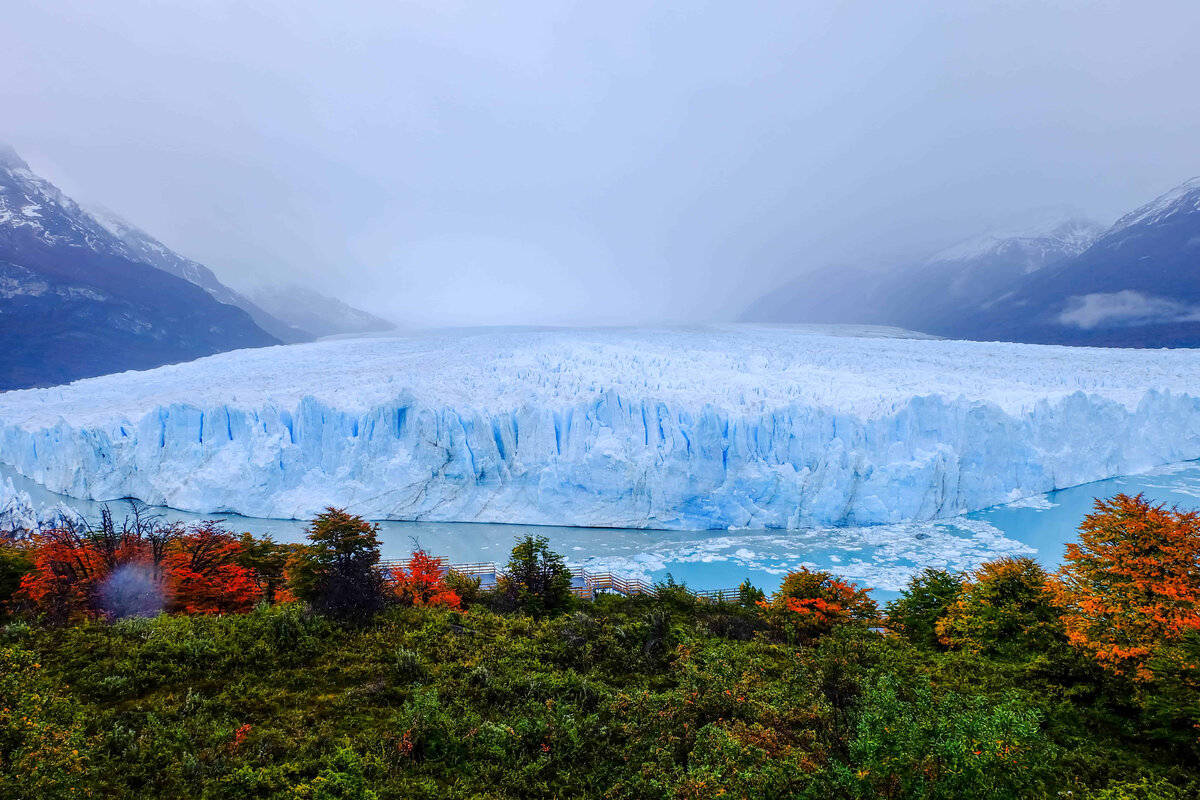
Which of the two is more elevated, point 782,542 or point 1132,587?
point 1132,587

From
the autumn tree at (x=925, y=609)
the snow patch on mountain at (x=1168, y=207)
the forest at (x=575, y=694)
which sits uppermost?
the snow patch on mountain at (x=1168, y=207)

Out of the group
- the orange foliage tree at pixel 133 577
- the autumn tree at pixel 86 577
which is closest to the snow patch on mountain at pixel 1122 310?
the orange foliage tree at pixel 133 577

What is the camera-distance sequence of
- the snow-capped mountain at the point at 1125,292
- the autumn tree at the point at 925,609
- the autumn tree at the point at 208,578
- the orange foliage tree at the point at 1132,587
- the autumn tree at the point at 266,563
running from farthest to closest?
the snow-capped mountain at the point at 1125,292
the autumn tree at the point at 266,563
the autumn tree at the point at 925,609
the autumn tree at the point at 208,578
the orange foliage tree at the point at 1132,587

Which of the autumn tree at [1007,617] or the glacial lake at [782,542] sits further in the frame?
the glacial lake at [782,542]

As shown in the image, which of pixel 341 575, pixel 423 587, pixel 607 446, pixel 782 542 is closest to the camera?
pixel 341 575

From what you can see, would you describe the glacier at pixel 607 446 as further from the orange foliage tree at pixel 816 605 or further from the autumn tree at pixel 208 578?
the autumn tree at pixel 208 578

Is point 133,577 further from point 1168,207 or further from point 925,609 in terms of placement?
point 1168,207

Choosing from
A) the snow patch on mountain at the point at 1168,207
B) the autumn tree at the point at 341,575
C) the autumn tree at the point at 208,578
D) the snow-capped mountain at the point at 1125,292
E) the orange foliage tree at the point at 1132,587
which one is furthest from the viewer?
the snow patch on mountain at the point at 1168,207

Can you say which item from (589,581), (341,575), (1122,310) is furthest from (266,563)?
(1122,310)
